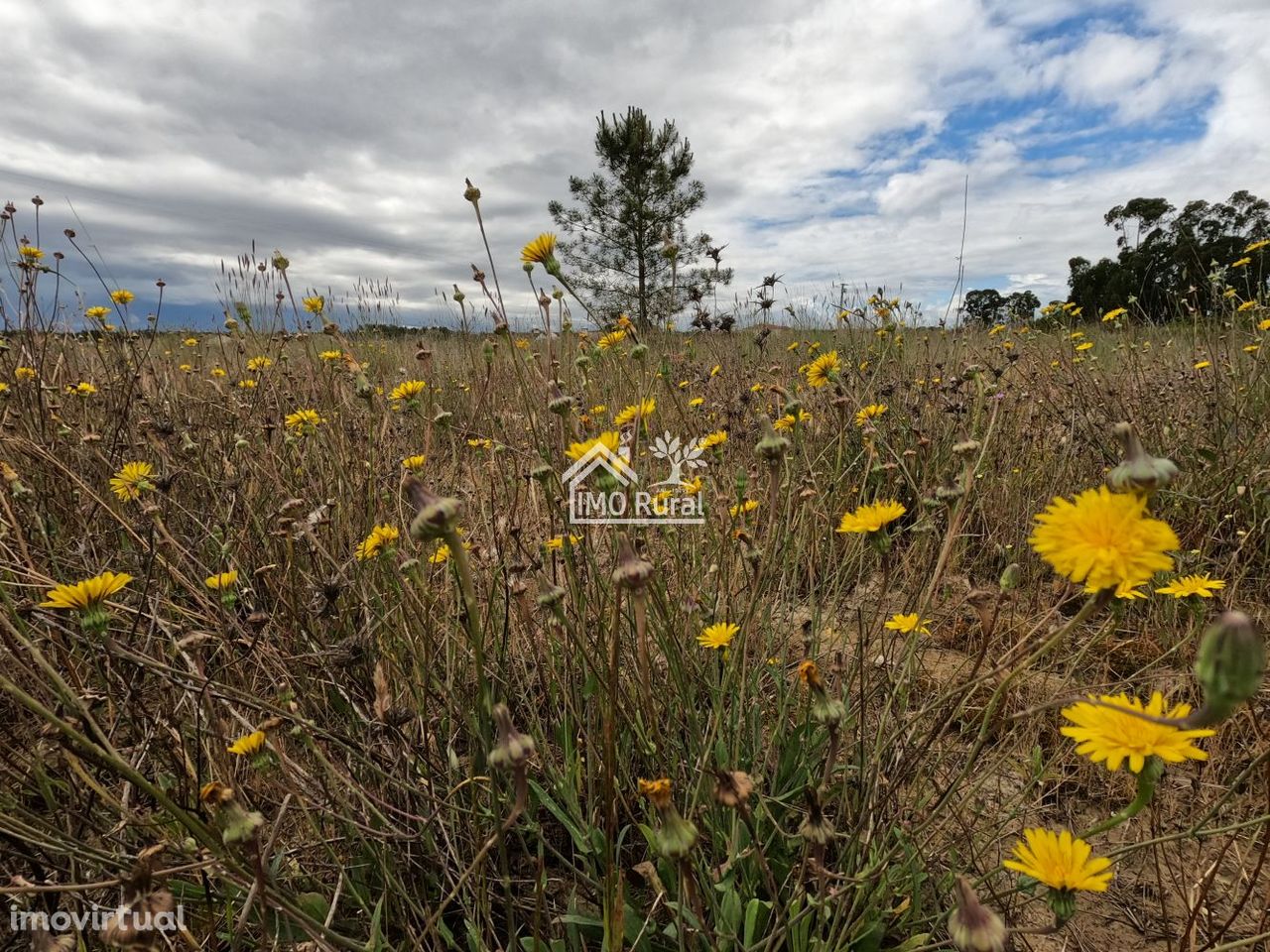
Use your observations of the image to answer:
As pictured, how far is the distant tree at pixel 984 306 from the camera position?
225 inches

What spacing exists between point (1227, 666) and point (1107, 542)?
188 millimetres

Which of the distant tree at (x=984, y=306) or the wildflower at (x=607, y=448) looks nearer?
the wildflower at (x=607, y=448)

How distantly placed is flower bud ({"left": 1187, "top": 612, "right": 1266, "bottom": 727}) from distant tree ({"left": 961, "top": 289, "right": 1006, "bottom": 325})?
5.62 metres

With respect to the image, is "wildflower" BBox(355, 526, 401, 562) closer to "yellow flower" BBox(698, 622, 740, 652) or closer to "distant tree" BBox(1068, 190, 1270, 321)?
"yellow flower" BBox(698, 622, 740, 652)

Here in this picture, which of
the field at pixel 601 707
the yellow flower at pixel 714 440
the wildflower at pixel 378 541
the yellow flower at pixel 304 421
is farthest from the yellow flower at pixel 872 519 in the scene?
the yellow flower at pixel 304 421

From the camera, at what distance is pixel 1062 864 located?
90 centimetres

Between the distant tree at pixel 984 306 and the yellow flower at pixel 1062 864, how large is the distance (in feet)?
17.7

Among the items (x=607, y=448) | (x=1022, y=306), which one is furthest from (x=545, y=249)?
(x=1022, y=306)

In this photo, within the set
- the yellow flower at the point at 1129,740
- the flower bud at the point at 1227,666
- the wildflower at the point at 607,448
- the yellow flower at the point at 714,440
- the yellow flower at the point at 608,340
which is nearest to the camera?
the flower bud at the point at 1227,666

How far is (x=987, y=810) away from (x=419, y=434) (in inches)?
135

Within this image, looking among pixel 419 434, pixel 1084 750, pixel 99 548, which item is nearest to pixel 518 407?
pixel 419 434

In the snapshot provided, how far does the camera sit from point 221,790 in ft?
2.86

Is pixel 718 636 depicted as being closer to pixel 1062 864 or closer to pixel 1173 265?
pixel 1062 864

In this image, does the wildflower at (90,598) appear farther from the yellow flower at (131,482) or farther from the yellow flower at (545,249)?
the yellow flower at (545,249)
